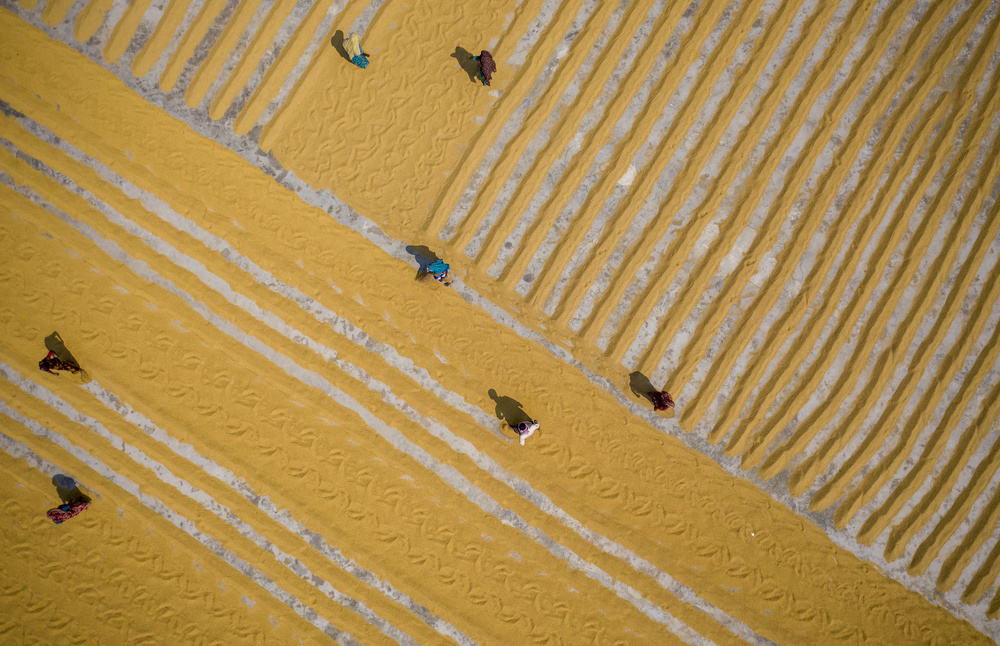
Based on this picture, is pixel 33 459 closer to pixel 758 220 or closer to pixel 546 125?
pixel 546 125

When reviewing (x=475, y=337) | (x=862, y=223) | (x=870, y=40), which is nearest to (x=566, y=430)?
(x=475, y=337)

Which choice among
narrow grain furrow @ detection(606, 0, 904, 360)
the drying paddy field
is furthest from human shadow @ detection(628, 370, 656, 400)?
narrow grain furrow @ detection(606, 0, 904, 360)

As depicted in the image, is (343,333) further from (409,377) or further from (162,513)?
(162,513)

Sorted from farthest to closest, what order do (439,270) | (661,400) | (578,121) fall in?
1. (578,121)
2. (661,400)
3. (439,270)

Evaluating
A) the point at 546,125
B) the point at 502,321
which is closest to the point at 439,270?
the point at 502,321

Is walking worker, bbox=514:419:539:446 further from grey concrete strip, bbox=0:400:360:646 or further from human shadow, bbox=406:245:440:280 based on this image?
grey concrete strip, bbox=0:400:360:646

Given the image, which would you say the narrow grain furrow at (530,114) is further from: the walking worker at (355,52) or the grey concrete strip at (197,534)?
the grey concrete strip at (197,534)

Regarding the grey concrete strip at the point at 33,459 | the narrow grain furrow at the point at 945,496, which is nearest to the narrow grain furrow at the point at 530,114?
the grey concrete strip at the point at 33,459
